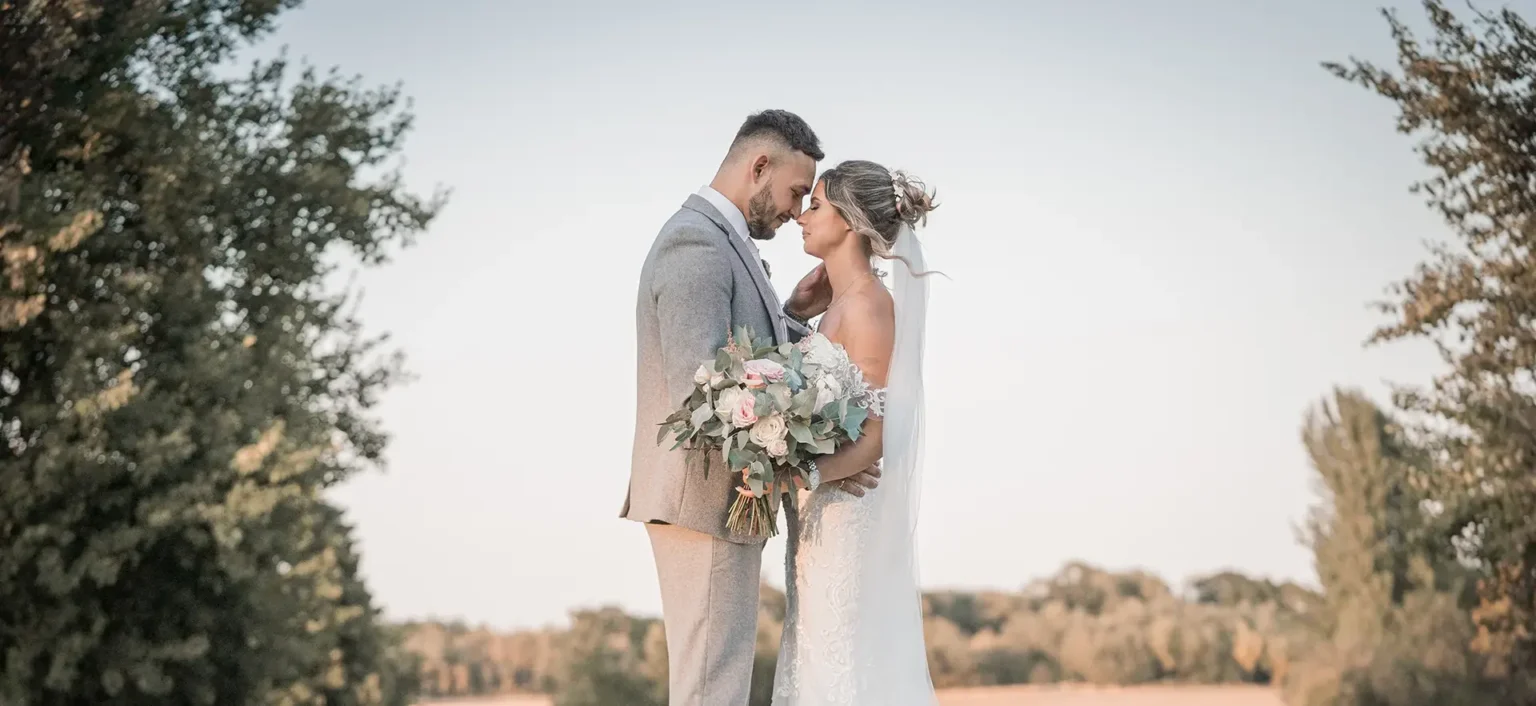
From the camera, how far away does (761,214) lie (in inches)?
205

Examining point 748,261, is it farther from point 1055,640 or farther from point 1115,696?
point 1055,640

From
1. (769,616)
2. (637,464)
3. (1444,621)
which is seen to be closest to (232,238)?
(769,616)

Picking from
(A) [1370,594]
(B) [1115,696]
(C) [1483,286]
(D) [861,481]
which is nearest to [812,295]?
(D) [861,481]

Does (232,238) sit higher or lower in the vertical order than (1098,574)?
higher

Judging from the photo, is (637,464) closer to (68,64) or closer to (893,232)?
(893,232)

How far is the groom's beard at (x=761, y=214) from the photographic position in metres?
5.18

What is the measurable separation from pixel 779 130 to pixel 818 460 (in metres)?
1.17

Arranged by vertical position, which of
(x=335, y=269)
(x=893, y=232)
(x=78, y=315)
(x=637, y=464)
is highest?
(x=335, y=269)

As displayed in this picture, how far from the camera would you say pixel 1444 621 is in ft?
53.5

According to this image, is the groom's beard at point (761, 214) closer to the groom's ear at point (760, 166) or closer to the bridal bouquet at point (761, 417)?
the groom's ear at point (760, 166)

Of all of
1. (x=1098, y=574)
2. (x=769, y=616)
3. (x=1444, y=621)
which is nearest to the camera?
(x=1444, y=621)

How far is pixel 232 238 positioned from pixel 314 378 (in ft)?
5.87

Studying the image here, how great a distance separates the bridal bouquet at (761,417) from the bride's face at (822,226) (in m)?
0.60

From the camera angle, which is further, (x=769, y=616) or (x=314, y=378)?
(x=769, y=616)
